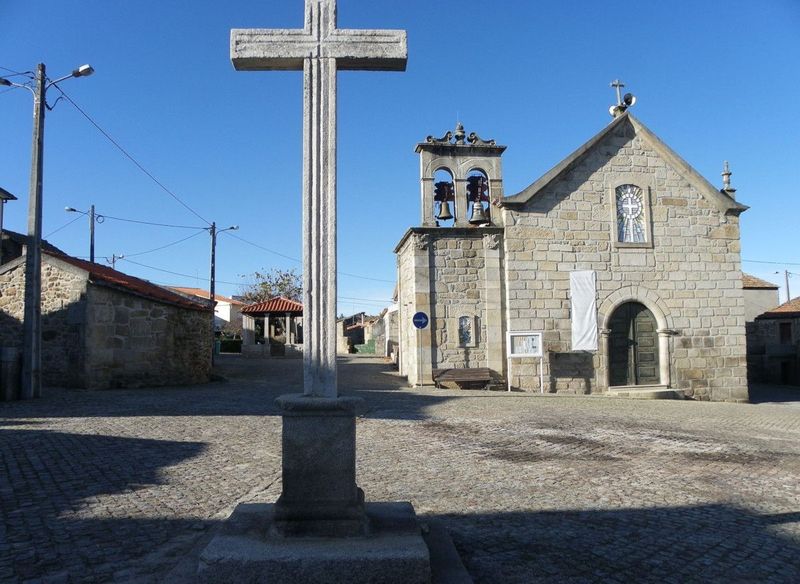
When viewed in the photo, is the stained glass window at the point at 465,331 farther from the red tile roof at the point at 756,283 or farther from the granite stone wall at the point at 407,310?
the red tile roof at the point at 756,283

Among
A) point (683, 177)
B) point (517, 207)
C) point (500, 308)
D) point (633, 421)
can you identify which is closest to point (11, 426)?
point (633, 421)

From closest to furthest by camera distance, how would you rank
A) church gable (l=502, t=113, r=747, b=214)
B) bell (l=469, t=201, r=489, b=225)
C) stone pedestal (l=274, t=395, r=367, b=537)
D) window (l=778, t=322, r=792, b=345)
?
1. stone pedestal (l=274, t=395, r=367, b=537)
2. bell (l=469, t=201, r=489, b=225)
3. church gable (l=502, t=113, r=747, b=214)
4. window (l=778, t=322, r=792, b=345)

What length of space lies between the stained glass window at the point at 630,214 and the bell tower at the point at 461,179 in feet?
10.8

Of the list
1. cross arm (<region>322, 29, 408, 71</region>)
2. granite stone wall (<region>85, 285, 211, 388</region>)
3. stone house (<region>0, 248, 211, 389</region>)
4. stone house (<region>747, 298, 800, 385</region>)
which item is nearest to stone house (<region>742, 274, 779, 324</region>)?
stone house (<region>747, 298, 800, 385</region>)

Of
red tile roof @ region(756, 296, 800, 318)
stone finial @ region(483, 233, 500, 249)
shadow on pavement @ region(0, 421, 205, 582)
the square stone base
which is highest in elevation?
stone finial @ region(483, 233, 500, 249)

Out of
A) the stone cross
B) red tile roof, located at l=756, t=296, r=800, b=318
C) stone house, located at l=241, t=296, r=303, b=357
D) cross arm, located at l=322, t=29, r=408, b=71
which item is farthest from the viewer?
stone house, located at l=241, t=296, r=303, b=357

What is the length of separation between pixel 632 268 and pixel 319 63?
13.9 metres

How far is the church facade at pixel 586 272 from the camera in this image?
50.3 feet

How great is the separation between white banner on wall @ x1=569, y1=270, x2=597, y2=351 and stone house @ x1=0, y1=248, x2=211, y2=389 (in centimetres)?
1075

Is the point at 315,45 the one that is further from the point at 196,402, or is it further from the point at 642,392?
the point at 642,392

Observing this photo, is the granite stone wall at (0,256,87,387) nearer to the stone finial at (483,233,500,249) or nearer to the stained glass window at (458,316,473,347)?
the stained glass window at (458,316,473,347)

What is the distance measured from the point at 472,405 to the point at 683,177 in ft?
32.6

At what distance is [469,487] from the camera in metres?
5.27

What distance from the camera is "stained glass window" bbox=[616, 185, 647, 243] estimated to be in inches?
631
